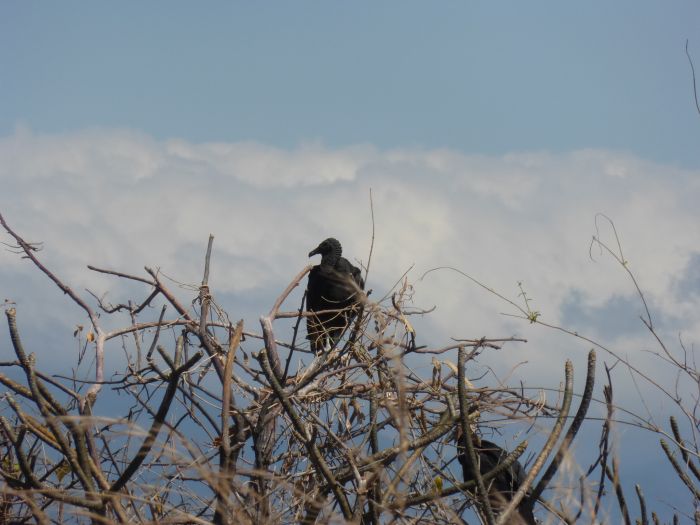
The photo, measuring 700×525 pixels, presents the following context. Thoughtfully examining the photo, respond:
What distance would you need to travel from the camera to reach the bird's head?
7.45m

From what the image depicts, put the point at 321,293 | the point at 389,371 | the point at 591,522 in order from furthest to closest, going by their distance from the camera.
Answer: the point at 321,293 → the point at 389,371 → the point at 591,522

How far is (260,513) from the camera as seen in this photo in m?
2.93

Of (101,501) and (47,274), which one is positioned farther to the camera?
(47,274)

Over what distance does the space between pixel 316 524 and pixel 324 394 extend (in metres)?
1.37

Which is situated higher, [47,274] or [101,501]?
[47,274]

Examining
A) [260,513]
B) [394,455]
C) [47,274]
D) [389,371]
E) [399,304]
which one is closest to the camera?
[394,455]

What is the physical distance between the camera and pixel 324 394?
12.3ft

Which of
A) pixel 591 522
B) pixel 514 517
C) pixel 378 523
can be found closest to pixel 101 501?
pixel 378 523

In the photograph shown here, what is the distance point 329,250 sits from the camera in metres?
7.47

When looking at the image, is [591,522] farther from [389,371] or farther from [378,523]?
[389,371]

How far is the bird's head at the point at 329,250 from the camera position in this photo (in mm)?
7453

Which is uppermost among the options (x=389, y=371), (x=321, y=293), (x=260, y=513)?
(x=321, y=293)

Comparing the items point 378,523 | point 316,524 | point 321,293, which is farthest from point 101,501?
point 321,293

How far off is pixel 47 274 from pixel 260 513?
72.0 inches
